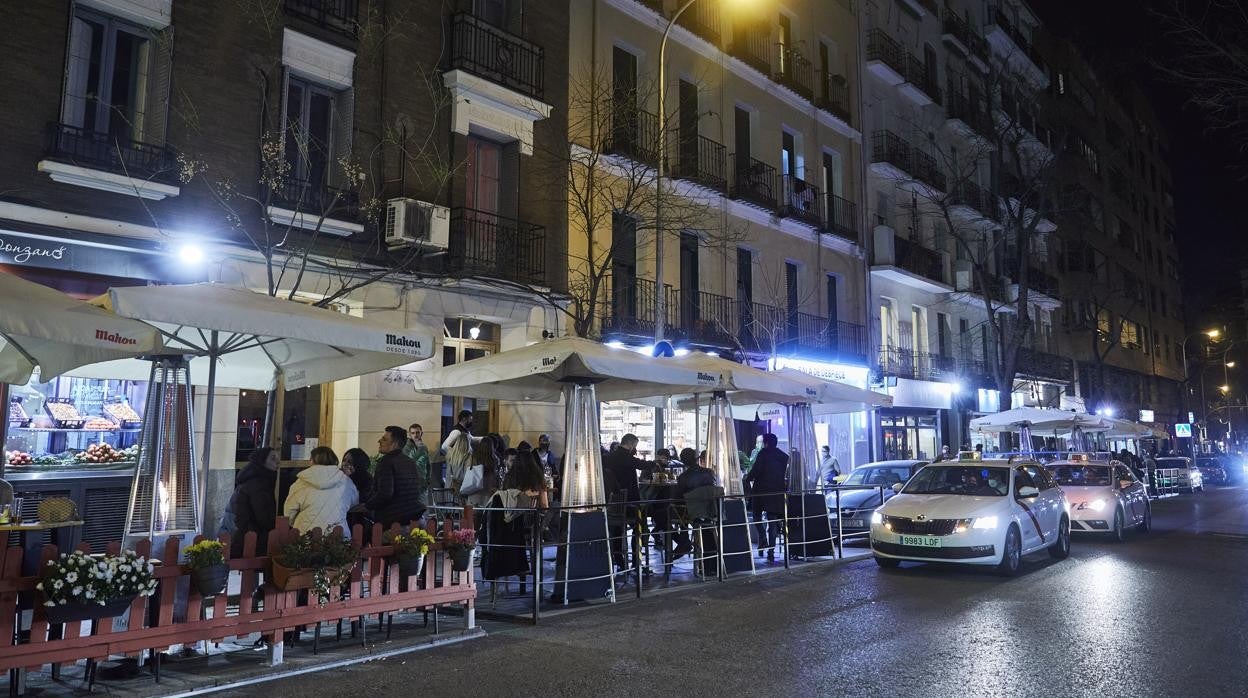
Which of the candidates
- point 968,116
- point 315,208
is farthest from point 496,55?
point 968,116

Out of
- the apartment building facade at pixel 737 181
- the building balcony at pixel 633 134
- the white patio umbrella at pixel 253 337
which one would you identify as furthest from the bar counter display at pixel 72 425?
the building balcony at pixel 633 134

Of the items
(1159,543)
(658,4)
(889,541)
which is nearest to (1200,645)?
(889,541)

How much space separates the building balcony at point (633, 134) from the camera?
65.6 ft

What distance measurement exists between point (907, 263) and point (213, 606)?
27956mm

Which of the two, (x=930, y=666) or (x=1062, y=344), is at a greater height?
(x=1062, y=344)

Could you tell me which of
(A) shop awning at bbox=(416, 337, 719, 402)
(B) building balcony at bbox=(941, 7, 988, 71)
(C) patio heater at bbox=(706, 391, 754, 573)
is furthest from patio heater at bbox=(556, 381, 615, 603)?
(B) building balcony at bbox=(941, 7, 988, 71)

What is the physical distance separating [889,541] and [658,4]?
15717 mm

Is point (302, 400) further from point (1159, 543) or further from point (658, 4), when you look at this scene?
point (1159, 543)

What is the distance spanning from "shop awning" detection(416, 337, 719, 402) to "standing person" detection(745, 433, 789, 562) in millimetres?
2005

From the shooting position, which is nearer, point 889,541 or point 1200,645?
point 1200,645

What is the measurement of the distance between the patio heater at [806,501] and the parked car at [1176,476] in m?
27.1

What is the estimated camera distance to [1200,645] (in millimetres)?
8242

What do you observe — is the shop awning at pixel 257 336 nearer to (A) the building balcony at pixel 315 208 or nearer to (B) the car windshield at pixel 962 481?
(A) the building balcony at pixel 315 208

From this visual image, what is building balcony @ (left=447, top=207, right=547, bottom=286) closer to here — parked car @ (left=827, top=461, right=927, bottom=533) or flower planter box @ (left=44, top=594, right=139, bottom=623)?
parked car @ (left=827, top=461, right=927, bottom=533)
